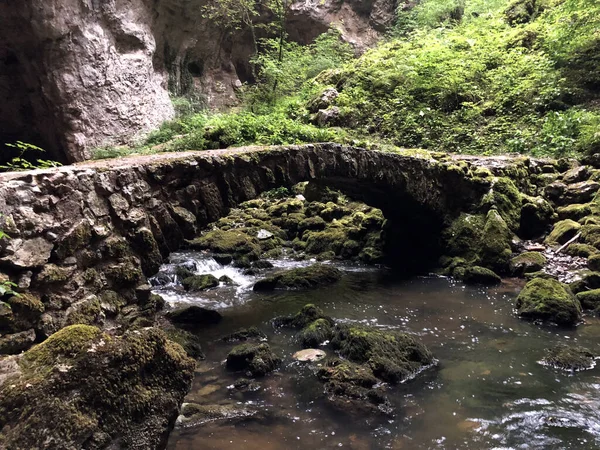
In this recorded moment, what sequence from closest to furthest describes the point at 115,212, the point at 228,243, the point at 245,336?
the point at 115,212
the point at 245,336
the point at 228,243

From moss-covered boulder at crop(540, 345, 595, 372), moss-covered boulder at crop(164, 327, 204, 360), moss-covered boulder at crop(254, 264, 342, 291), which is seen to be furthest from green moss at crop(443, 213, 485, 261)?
moss-covered boulder at crop(164, 327, 204, 360)

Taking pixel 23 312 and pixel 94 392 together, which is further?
pixel 23 312

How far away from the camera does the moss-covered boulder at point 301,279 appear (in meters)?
9.41

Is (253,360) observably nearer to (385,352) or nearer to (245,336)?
(245,336)

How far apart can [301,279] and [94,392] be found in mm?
6953

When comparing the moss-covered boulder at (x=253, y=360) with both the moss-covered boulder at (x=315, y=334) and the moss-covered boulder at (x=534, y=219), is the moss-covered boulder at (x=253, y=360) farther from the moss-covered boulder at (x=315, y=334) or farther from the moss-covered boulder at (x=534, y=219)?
the moss-covered boulder at (x=534, y=219)

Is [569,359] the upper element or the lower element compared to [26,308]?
lower

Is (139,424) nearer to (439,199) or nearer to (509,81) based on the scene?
(439,199)

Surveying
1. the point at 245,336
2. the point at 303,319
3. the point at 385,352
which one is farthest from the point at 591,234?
the point at 245,336

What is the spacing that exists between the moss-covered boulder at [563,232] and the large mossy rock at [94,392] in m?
9.63

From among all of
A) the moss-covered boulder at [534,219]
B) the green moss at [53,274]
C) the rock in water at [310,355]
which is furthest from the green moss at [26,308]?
the moss-covered boulder at [534,219]

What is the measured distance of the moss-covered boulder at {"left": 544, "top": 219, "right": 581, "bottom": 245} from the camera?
1000 centimetres

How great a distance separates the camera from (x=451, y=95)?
630 inches

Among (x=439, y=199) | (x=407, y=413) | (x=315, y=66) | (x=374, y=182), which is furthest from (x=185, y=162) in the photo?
(x=315, y=66)
